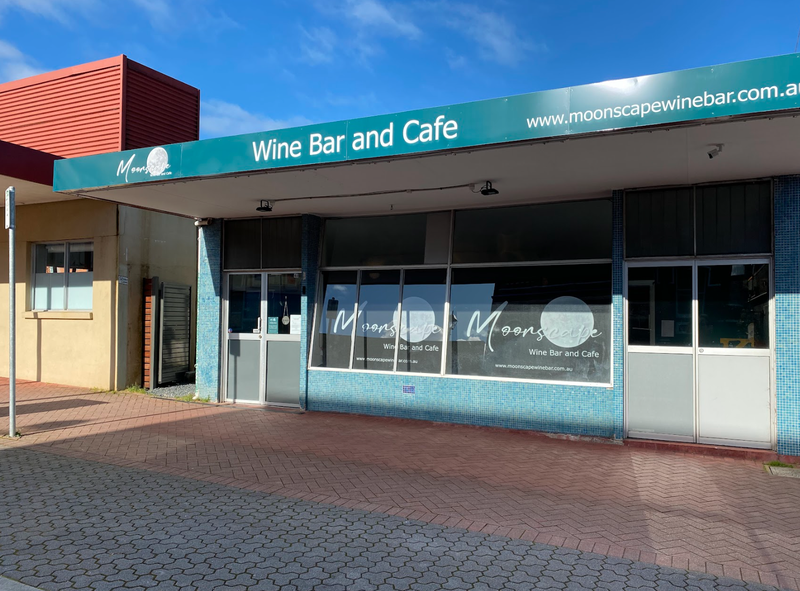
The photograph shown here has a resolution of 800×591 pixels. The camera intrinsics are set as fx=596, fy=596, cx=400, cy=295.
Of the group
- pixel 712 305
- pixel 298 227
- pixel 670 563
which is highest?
pixel 298 227

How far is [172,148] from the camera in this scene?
766cm

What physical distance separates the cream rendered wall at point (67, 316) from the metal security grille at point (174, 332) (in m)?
0.89

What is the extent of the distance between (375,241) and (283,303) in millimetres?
2013

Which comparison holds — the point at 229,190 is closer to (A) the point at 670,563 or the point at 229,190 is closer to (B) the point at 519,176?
(B) the point at 519,176

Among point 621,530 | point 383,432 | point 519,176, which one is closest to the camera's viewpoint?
point 621,530

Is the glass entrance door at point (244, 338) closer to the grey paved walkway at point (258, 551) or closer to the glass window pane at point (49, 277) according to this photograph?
the glass window pane at point (49, 277)

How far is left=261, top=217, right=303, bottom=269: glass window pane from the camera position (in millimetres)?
10203

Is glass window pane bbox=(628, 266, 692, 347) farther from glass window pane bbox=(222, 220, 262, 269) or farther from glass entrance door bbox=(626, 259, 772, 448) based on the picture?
glass window pane bbox=(222, 220, 262, 269)

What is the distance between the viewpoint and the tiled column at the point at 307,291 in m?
9.88

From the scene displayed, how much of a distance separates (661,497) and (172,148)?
6.90 meters

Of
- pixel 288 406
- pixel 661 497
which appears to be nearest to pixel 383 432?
pixel 288 406

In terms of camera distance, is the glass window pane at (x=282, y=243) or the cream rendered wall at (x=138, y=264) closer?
the glass window pane at (x=282, y=243)

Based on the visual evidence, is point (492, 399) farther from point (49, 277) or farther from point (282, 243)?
point (49, 277)

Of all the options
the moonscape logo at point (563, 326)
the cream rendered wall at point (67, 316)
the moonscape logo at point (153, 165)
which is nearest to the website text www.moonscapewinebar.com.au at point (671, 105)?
the moonscape logo at point (563, 326)
